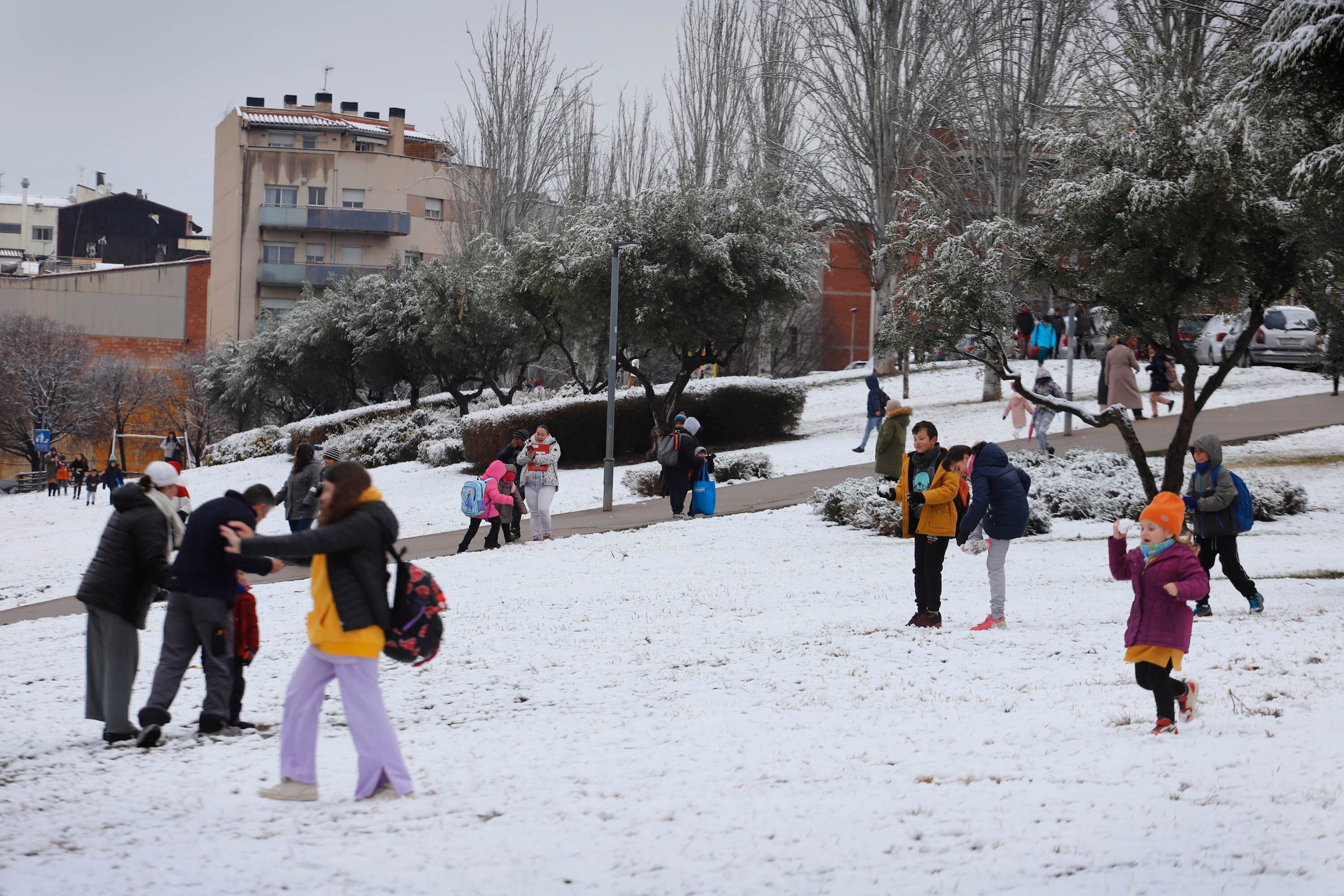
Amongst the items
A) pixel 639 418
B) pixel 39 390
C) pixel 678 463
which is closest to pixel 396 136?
pixel 39 390

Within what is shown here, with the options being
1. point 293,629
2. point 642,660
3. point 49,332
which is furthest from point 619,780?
point 49,332

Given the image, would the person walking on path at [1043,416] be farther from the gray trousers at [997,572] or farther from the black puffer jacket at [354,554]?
the black puffer jacket at [354,554]

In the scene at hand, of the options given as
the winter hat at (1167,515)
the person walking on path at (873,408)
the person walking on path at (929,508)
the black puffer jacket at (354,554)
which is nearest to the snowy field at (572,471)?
the person walking on path at (873,408)

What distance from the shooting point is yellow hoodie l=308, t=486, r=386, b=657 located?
566 centimetres

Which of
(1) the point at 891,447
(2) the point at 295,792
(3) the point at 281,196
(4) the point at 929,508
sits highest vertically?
(3) the point at 281,196

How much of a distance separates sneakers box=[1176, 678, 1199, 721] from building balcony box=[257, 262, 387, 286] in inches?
2832

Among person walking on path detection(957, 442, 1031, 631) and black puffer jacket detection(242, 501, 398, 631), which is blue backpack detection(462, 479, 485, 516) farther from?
black puffer jacket detection(242, 501, 398, 631)

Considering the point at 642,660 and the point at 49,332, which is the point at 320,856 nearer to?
the point at 642,660

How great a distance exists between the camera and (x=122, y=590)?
733 cm

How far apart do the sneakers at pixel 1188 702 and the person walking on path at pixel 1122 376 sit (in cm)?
1777

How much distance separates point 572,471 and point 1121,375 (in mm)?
11357

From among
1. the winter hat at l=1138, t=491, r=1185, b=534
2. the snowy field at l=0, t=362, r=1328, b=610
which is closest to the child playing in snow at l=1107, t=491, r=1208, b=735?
the winter hat at l=1138, t=491, r=1185, b=534

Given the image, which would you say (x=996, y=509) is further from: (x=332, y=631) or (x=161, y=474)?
(x=161, y=474)

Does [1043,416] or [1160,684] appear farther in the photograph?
[1043,416]
